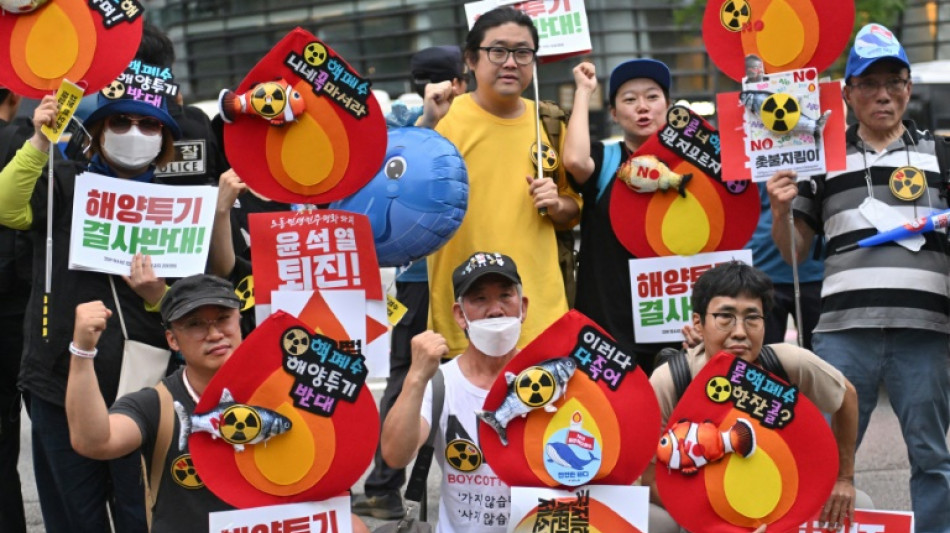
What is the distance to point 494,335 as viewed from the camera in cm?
497

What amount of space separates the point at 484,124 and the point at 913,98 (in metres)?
10.3

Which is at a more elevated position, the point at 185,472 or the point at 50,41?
the point at 50,41

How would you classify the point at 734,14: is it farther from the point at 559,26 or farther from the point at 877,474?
the point at 877,474

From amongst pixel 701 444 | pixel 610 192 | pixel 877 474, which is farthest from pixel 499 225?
pixel 877 474

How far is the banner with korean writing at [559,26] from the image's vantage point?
622 cm

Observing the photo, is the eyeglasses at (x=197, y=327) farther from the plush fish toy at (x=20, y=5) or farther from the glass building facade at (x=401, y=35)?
the glass building facade at (x=401, y=35)

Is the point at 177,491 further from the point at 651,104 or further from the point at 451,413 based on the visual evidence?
the point at 651,104

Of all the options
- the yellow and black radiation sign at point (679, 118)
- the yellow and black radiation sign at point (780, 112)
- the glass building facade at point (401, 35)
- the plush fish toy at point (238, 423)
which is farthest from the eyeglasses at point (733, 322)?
the glass building facade at point (401, 35)

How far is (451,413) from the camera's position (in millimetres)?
4996

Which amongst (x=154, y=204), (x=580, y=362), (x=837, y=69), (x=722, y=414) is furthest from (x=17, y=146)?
(x=837, y=69)

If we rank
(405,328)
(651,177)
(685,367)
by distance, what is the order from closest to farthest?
(685,367)
(651,177)
(405,328)

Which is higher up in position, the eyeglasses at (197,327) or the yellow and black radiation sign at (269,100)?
the yellow and black radiation sign at (269,100)

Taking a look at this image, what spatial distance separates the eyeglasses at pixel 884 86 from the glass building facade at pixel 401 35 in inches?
597

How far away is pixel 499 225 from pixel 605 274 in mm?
582
